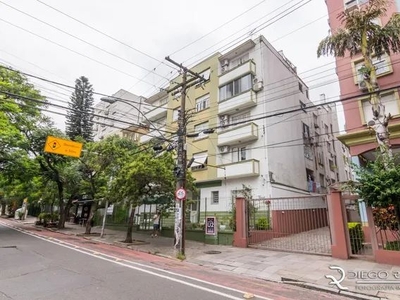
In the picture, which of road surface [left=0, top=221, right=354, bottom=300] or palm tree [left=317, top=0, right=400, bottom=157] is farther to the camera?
palm tree [left=317, top=0, right=400, bottom=157]

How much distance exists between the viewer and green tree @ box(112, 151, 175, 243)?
1423cm

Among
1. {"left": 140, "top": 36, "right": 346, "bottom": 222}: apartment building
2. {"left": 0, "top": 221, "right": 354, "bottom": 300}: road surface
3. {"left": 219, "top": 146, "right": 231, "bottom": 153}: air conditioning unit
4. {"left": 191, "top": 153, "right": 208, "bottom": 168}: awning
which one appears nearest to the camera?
{"left": 0, "top": 221, "right": 354, "bottom": 300}: road surface

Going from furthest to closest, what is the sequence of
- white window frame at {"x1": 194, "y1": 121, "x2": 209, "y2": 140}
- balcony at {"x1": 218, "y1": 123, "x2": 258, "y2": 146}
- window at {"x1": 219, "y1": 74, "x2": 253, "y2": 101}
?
1. white window frame at {"x1": 194, "y1": 121, "x2": 209, "y2": 140}
2. window at {"x1": 219, "y1": 74, "x2": 253, "y2": 101}
3. balcony at {"x1": 218, "y1": 123, "x2": 258, "y2": 146}

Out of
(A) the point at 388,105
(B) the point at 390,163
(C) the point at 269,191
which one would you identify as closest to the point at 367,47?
(A) the point at 388,105

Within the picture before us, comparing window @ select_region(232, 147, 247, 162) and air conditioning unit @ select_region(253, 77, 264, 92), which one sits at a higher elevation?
air conditioning unit @ select_region(253, 77, 264, 92)

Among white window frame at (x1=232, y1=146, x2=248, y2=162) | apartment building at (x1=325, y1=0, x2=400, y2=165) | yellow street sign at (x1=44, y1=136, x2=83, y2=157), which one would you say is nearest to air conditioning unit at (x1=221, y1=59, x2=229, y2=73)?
white window frame at (x1=232, y1=146, x2=248, y2=162)

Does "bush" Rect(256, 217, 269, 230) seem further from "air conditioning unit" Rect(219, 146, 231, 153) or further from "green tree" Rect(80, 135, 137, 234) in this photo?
"green tree" Rect(80, 135, 137, 234)

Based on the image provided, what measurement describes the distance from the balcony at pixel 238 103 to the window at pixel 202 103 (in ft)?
6.55

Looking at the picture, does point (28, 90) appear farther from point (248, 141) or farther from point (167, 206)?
point (248, 141)

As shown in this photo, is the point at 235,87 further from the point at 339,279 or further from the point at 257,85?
the point at 339,279

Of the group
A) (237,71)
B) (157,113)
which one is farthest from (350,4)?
(157,113)

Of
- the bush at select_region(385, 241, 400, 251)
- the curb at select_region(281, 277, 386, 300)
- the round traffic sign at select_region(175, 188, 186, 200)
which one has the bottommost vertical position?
the curb at select_region(281, 277, 386, 300)

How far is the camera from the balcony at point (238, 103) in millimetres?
20331

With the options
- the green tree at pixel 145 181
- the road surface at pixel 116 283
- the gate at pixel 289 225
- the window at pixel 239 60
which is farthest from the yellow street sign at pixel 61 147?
the window at pixel 239 60
